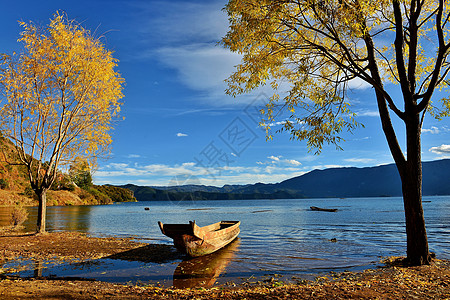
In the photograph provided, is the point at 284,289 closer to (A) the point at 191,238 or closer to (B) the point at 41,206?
(A) the point at 191,238

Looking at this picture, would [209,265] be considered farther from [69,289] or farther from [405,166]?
[405,166]

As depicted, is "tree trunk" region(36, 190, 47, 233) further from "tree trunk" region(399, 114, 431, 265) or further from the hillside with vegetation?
"tree trunk" region(399, 114, 431, 265)

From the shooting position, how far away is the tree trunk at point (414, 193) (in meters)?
10.2

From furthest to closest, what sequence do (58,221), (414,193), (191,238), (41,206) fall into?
(58,221)
(41,206)
(191,238)
(414,193)

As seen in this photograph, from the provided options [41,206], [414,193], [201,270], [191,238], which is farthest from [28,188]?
[414,193]

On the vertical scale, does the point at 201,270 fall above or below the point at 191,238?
below

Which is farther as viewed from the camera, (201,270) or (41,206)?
(41,206)

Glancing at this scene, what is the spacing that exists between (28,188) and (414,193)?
9858cm

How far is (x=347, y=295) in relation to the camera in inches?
292

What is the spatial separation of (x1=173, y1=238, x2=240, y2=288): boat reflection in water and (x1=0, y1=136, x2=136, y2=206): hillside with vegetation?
1085cm

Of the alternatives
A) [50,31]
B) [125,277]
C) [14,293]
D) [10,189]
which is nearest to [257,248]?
[125,277]

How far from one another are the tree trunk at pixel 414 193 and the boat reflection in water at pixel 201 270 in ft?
24.0

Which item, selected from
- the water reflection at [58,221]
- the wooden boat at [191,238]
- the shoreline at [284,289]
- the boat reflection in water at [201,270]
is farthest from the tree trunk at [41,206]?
the boat reflection in water at [201,270]

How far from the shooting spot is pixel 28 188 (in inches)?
3324
